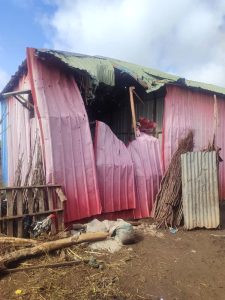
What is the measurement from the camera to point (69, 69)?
7609 millimetres

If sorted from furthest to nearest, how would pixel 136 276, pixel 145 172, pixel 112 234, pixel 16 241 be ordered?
pixel 145 172 → pixel 112 234 → pixel 16 241 → pixel 136 276

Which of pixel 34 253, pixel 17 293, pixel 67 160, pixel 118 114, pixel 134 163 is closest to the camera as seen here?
pixel 17 293

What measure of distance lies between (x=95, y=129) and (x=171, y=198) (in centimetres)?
254

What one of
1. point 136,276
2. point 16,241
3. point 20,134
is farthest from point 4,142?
point 136,276

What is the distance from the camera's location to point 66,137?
7305mm

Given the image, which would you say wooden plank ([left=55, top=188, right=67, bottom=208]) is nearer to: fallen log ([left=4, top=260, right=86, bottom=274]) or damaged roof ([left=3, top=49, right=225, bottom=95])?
fallen log ([left=4, top=260, right=86, bottom=274])

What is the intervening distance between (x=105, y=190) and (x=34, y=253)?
284 centimetres

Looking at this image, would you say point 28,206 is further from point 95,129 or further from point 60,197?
point 95,129

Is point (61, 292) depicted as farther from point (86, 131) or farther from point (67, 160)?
point (86, 131)

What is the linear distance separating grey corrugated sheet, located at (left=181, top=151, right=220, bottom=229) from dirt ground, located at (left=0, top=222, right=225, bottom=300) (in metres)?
1.05

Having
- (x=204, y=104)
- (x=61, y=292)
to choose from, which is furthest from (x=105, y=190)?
(x=204, y=104)

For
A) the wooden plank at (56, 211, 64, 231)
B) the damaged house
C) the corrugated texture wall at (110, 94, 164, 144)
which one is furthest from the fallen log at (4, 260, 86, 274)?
the corrugated texture wall at (110, 94, 164, 144)

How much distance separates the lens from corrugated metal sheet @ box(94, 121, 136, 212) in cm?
788

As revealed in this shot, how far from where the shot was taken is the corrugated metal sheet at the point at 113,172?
7883 millimetres
